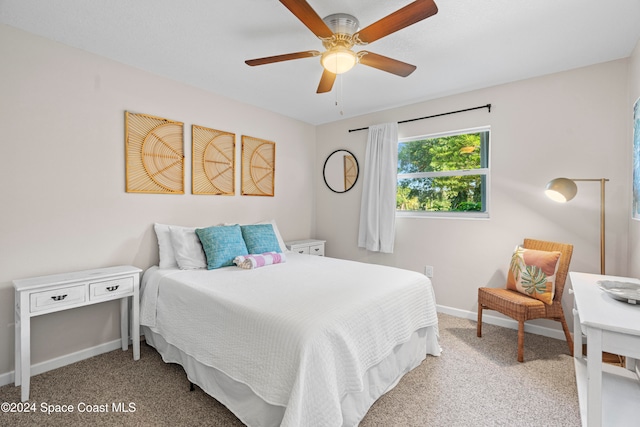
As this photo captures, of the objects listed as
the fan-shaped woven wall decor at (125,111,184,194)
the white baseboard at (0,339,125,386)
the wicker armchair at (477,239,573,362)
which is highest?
the fan-shaped woven wall decor at (125,111,184,194)

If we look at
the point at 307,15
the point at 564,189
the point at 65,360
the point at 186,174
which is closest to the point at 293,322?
the point at 307,15

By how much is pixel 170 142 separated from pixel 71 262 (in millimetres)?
1335

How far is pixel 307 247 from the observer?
3.98m

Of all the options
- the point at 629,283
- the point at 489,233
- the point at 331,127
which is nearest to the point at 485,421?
the point at 629,283

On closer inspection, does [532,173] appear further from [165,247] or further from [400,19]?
[165,247]

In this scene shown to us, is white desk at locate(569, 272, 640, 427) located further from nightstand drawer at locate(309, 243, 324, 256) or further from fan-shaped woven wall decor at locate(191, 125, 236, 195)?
fan-shaped woven wall decor at locate(191, 125, 236, 195)

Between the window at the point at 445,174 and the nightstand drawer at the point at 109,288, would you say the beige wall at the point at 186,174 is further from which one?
the nightstand drawer at the point at 109,288

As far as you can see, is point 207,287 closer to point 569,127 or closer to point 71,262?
point 71,262

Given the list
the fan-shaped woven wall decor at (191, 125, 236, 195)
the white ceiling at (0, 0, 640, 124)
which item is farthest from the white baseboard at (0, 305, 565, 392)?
the white ceiling at (0, 0, 640, 124)

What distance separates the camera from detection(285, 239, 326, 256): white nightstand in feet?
12.6

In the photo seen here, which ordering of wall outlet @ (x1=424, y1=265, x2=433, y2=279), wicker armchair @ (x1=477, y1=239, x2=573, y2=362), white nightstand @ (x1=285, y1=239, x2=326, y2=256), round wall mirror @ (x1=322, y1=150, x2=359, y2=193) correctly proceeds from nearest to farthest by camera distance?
wicker armchair @ (x1=477, y1=239, x2=573, y2=362) → wall outlet @ (x1=424, y1=265, x2=433, y2=279) → white nightstand @ (x1=285, y1=239, x2=326, y2=256) → round wall mirror @ (x1=322, y1=150, x2=359, y2=193)

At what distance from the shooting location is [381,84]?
3055 mm

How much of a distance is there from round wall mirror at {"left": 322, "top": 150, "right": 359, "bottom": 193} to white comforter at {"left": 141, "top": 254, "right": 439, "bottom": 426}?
1850 mm

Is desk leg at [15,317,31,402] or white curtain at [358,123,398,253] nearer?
desk leg at [15,317,31,402]
